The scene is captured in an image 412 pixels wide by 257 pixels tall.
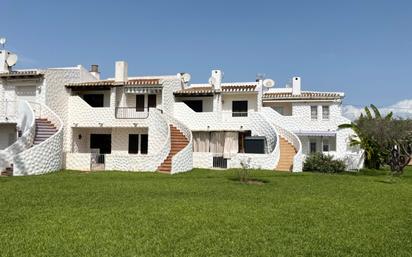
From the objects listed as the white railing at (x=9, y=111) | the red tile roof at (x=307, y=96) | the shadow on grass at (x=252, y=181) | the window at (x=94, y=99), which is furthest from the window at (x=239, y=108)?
the white railing at (x=9, y=111)

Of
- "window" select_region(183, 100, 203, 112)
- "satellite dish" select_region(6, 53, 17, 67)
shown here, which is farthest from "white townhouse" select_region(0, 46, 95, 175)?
"window" select_region(183, 100, 203, 112)

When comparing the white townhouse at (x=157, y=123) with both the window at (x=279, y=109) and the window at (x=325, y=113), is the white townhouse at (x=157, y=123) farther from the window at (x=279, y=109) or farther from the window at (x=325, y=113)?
the window at (x=279, y=109)

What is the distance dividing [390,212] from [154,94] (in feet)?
82.9

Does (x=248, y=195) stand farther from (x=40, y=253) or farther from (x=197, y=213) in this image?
(x=40, y=253)

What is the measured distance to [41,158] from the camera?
2473cm

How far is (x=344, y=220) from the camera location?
11.5 meters

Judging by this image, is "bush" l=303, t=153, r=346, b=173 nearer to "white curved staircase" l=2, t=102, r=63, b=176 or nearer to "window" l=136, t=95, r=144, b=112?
"window" l=136, t=95, r=144, b=112

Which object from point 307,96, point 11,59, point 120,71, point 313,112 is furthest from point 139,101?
point 313,112

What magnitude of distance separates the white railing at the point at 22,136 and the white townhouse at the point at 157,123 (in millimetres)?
87

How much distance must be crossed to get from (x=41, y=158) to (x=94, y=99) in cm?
1162

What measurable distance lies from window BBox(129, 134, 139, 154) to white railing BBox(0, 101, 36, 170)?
925 centimetres

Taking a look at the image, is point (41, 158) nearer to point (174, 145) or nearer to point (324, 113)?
point (174, 145)

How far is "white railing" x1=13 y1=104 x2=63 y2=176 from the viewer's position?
2348cm

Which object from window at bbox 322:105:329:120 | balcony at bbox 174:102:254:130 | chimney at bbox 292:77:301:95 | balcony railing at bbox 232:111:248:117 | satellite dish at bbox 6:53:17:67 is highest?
satellite dish at bbox 6:53:17:67
